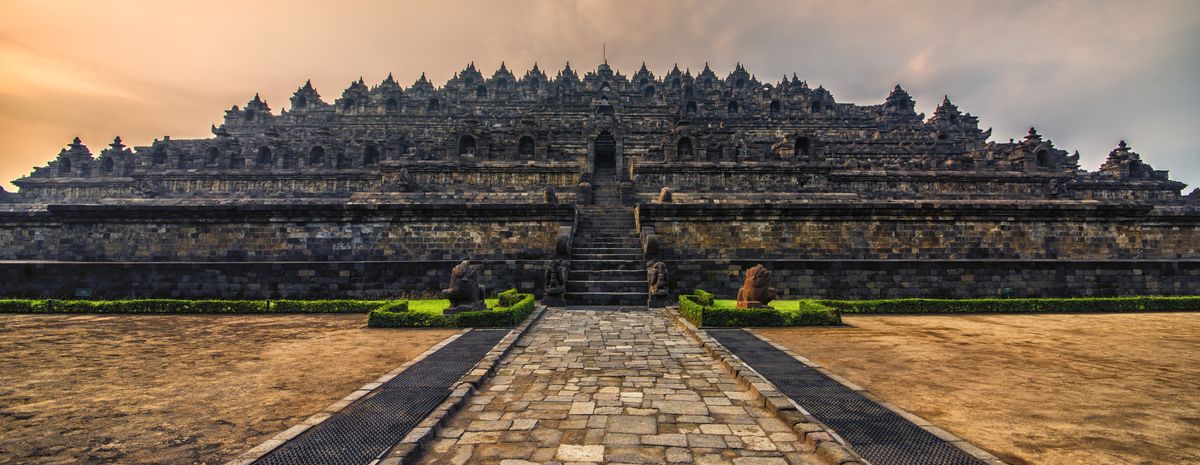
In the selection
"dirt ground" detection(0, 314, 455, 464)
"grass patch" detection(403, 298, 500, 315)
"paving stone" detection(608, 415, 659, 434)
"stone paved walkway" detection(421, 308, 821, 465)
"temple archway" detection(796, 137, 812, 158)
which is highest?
"temple archway" detection(796, 137, 812, 158)

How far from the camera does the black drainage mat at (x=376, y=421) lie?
3.67 meters

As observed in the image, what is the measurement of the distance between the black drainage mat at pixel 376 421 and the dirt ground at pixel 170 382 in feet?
1.59

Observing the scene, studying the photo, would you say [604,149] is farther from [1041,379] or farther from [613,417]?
[613,417]

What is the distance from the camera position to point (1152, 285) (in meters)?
15.3

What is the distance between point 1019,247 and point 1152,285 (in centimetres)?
356

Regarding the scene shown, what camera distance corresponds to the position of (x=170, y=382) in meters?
5.87

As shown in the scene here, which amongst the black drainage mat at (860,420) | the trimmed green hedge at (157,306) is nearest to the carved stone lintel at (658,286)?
the black drainage mat at (860,420)

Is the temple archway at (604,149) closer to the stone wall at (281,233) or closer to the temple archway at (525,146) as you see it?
the temple archway at (525,146)

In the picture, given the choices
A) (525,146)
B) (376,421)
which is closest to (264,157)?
(525,146)

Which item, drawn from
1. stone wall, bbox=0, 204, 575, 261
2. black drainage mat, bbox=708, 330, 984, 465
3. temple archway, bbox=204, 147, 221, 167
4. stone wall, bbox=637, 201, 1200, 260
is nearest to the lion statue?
black drainage mat, bbox=708, 330, 984, 465

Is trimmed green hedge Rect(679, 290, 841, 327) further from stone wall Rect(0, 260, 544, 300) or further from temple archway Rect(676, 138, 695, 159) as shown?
temple archway Rect(676, 138, 695, 159)

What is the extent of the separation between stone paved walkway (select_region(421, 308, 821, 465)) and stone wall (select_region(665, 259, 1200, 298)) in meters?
7.96

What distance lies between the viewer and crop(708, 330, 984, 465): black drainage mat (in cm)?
368

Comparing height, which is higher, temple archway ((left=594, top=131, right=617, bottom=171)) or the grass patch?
temple archway ((left=594, top=131, right=617, bottom=171))
